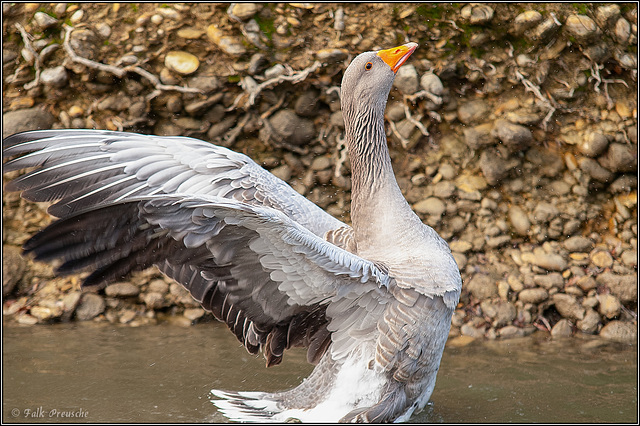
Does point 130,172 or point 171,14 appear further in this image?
point 171,14

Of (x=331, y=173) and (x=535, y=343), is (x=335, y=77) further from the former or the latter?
(x=535, y=343)

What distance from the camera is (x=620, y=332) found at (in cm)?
579

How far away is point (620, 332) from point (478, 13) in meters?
3.17

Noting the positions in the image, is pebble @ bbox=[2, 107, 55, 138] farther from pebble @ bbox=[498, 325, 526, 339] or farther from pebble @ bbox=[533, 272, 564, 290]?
pebble @ bbox=[533, 272, 564, 290]

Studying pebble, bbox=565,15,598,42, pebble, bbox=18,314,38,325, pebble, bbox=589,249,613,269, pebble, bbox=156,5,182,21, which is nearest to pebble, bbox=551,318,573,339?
pebble, bbox=589,249,613,269

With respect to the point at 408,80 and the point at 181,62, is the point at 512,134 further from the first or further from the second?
the point at 181,62

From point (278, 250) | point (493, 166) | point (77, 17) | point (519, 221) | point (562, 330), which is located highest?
point (77, 17)

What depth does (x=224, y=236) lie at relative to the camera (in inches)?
132

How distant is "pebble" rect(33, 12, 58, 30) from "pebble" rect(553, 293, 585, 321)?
532cm

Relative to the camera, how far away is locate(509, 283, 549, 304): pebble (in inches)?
237

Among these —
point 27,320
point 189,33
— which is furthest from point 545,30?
point 27,320

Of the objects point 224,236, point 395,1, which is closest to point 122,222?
point 224,236

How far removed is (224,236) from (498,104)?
402 centimetres

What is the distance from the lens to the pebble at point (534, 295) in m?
6.01
